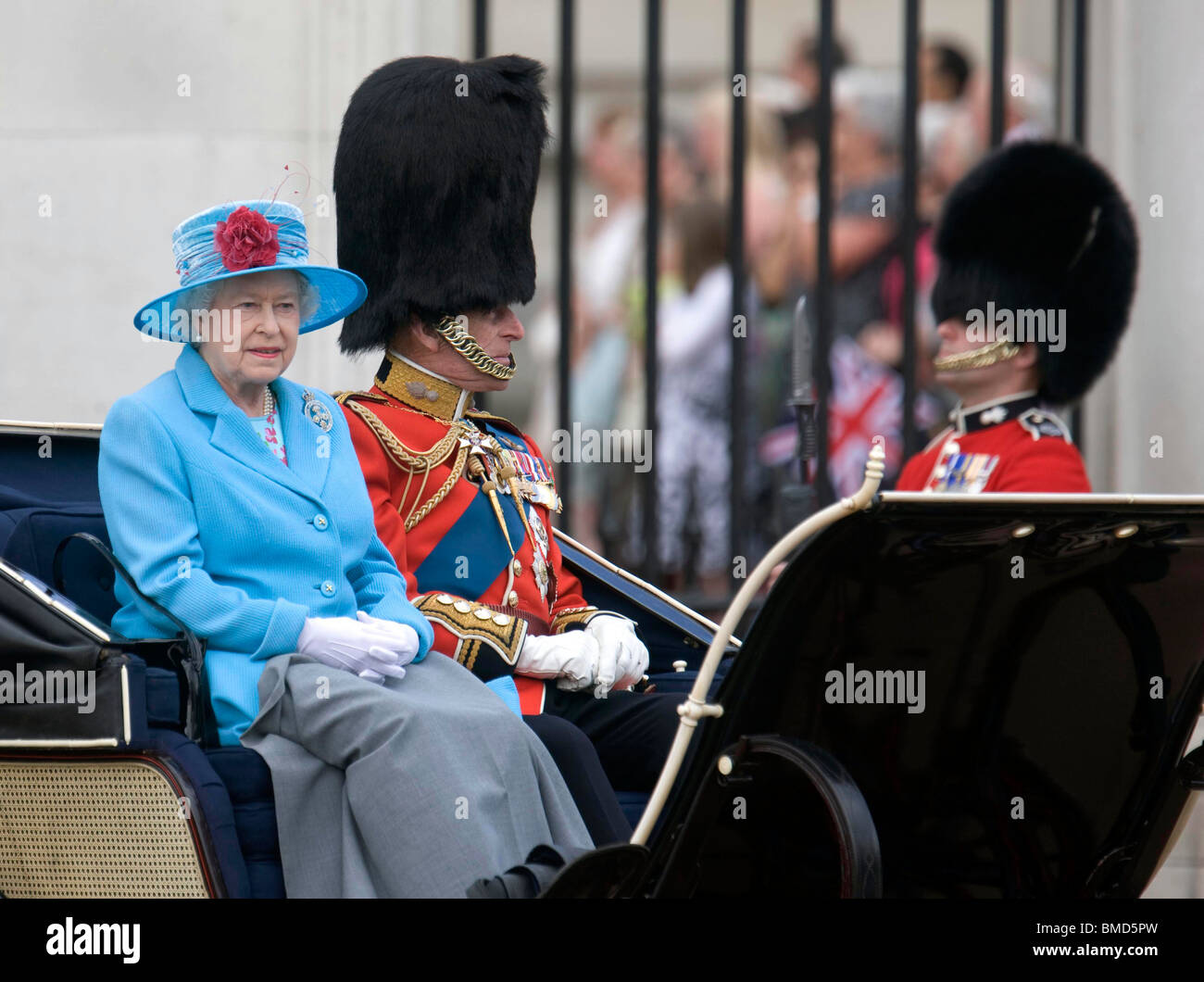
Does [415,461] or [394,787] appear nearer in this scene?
[394,787]

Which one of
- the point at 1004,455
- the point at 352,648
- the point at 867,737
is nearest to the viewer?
the point at 867,737

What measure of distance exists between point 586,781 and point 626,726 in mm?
330

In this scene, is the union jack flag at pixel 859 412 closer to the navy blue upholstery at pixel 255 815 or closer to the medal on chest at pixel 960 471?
the medal on chest at pixel 960 471

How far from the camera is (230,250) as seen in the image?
307 centimetres

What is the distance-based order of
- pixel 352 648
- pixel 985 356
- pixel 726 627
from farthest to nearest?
pixel 985 356
pixel 352 648
pixel 726 627

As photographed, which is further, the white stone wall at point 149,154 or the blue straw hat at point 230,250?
the white stone wall at point 149,154

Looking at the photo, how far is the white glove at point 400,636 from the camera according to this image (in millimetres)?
2996

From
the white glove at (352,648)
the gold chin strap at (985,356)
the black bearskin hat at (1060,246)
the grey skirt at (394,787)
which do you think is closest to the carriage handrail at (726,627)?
the grey skirt at (394,787)

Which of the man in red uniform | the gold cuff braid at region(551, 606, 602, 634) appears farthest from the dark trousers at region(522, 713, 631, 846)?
the man in red uniform

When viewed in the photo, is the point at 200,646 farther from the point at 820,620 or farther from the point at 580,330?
the point at 580,330

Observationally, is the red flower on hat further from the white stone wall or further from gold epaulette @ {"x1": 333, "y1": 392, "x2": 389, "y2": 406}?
the white stone wall

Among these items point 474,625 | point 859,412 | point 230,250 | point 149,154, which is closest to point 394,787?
point 474,625

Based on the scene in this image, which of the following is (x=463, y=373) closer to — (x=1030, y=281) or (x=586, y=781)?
(x=586, y=781)
